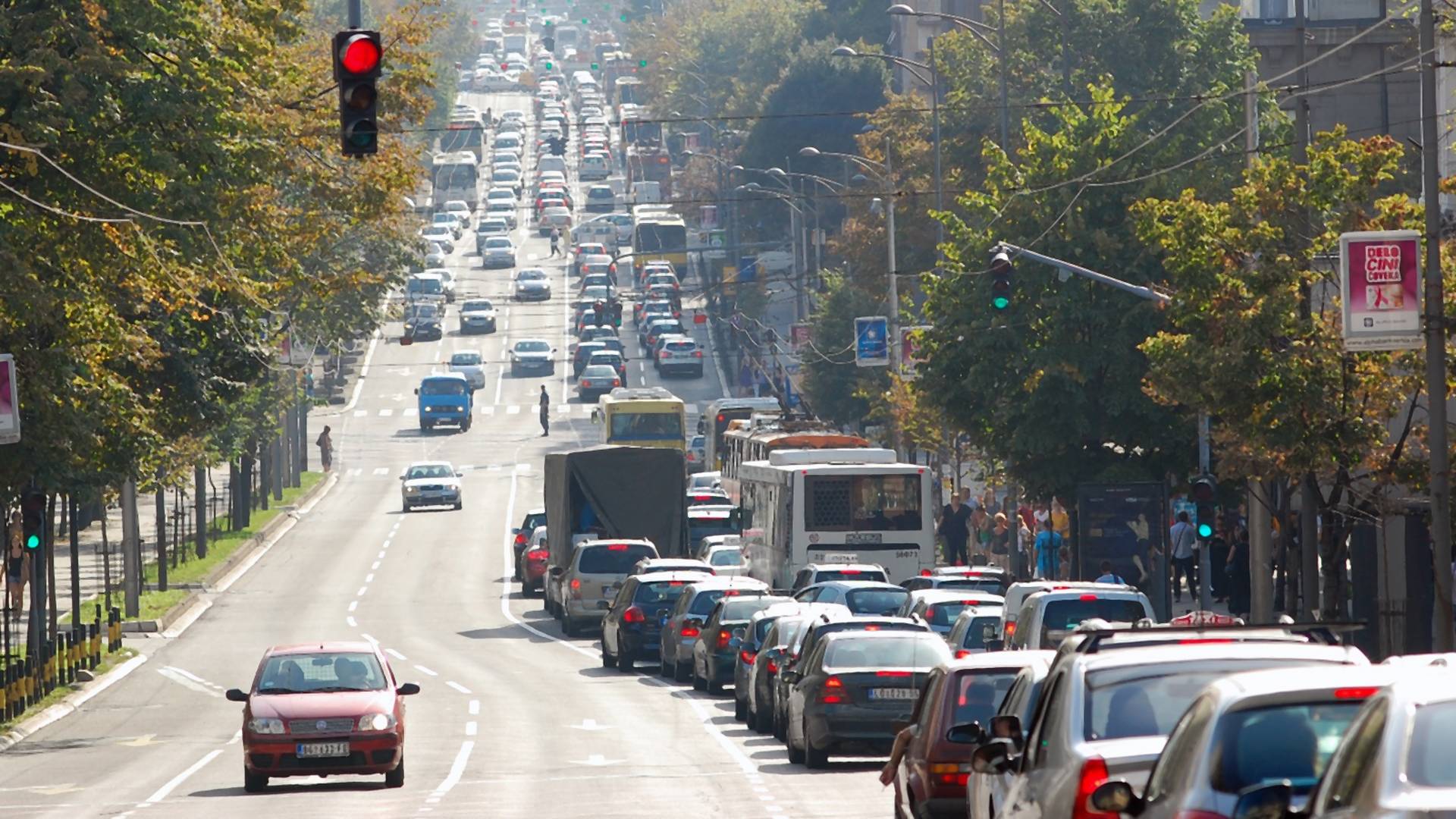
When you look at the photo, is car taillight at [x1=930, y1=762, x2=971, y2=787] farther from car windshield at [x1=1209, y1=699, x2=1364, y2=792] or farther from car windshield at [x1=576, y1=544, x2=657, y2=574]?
car windshield at [x1=576, y1=544, x2=657, y2=574]

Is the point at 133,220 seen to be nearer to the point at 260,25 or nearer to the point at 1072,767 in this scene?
the point at 260,25

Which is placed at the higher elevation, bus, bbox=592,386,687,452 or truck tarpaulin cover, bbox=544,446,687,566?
bus, bbox=592,386,687,452

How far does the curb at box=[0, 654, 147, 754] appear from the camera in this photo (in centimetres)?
3084

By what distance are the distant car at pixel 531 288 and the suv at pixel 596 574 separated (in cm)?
8063

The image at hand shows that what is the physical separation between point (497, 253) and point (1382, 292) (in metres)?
115

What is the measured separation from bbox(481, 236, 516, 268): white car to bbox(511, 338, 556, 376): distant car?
2995 centimetres

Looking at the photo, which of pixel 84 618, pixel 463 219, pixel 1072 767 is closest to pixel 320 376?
pixel 463 219

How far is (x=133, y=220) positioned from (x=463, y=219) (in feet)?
422

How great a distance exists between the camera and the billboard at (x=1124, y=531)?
3497cm

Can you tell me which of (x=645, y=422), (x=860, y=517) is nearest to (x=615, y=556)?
(x=860, y=517)

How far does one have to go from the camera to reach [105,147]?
28.8 metres

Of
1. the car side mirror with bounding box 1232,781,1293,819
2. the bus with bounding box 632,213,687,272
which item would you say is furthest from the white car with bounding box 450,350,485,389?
the car side mirror with bounding box 1232,781,1293,819

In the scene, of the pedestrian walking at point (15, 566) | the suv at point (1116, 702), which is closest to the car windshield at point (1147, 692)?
the suv at point (1116, 702)

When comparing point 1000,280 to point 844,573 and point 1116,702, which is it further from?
point 1116,702
